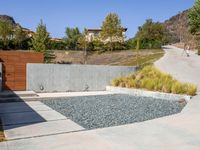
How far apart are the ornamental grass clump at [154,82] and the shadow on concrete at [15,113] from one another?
689 centimetres

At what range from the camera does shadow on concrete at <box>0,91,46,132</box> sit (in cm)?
952

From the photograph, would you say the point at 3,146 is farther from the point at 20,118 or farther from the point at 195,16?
the point at 195,16

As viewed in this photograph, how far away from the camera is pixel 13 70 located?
1689 cm

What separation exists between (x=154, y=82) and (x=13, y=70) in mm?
8196

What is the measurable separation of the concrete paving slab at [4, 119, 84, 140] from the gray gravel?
0.49 meters

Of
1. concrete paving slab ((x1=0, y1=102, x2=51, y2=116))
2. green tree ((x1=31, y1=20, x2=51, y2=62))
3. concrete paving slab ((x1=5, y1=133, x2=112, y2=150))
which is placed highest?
green tree ((x1=31, y1=20, x2=51, y2=62))

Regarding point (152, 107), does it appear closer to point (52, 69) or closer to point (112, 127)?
point (112, 127)

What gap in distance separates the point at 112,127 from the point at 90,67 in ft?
34.1

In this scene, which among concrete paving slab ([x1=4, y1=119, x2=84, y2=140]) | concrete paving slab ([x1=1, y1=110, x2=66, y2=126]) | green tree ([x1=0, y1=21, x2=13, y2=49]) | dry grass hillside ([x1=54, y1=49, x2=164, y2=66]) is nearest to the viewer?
concrete paving slab ([x1=4, y1=119, x2=84, y2=140])

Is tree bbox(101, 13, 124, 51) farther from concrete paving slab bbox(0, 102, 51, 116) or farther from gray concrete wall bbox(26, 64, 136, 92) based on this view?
concrete paving slab bbox(0, 102, 51, 116)

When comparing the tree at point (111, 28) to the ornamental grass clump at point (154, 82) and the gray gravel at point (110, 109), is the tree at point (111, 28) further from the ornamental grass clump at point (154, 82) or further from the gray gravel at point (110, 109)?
the gray gravel at point (110, 109)

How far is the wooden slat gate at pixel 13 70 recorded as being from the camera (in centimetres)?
1666

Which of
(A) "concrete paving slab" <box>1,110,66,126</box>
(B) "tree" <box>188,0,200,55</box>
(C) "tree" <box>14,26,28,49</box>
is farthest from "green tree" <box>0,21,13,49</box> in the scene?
(A) "concrete paving slab" <box>1,110,66,126</box>

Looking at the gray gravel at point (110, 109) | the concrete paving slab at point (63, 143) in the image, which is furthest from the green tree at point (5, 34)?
the concrete paving slab at point (63, 143)
